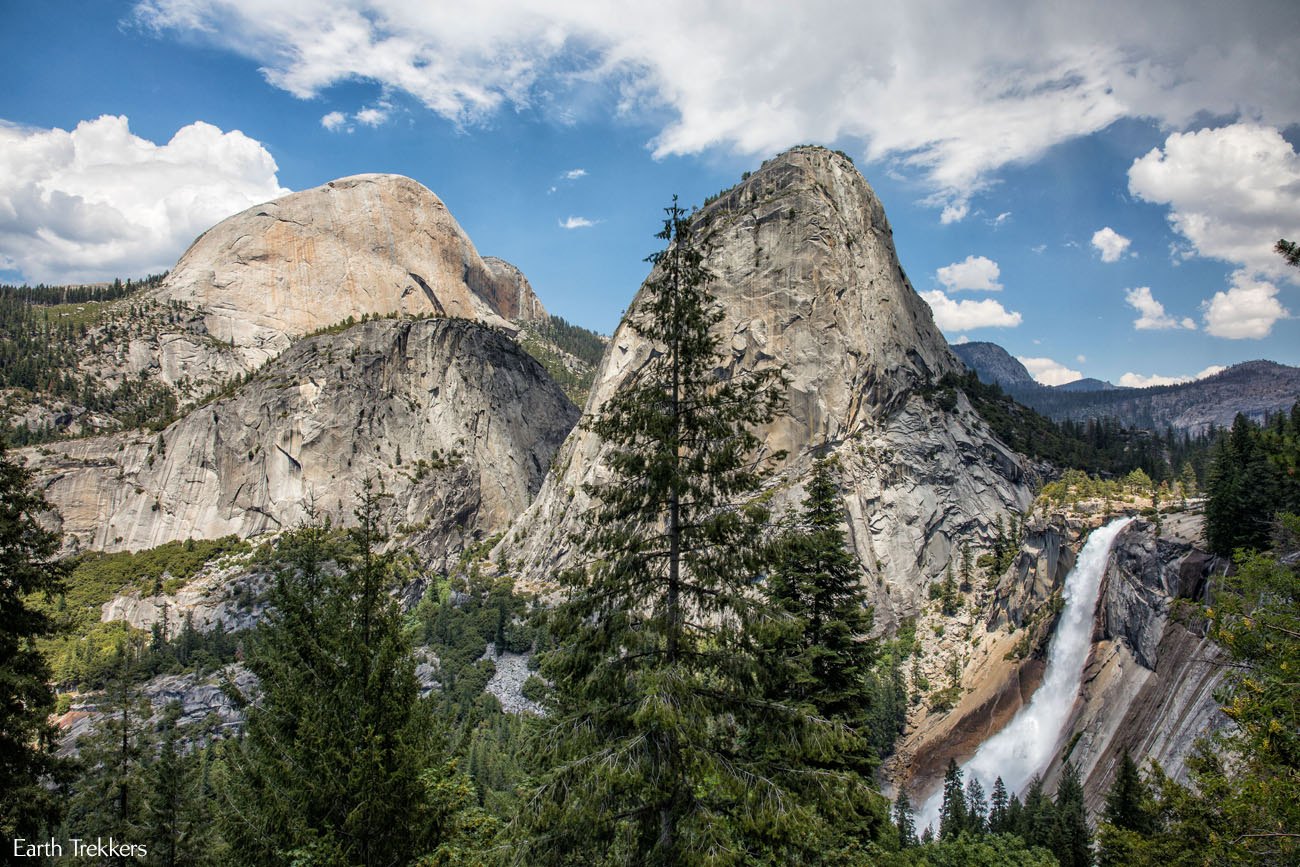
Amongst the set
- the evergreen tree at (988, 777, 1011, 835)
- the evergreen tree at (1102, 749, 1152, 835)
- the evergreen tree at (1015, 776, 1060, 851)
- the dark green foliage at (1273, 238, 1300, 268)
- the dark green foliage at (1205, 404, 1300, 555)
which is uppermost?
the dark green foliage at (1273, 238, 1300, 268)

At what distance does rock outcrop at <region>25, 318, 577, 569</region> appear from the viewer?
4104 inches

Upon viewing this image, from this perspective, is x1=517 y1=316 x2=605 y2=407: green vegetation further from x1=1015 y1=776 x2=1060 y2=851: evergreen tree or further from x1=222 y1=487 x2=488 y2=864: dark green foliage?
x1=222 y1=487 x2=488 y2=864: dark green foliage

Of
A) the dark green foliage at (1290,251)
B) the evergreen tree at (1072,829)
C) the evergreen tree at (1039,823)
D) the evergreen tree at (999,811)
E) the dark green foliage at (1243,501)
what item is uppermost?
the dark green foliage at (1290,251)

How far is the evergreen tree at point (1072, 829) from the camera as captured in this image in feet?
103

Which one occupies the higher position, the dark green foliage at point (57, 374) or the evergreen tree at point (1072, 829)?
the dark green foliage at point (57, 374)

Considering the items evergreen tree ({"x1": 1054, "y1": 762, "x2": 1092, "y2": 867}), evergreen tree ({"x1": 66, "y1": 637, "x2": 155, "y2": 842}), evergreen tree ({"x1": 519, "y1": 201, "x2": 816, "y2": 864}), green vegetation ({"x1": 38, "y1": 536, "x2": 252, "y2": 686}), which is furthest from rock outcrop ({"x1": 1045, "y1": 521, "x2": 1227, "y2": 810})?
green vegetation ({"x1": 38, "y1": 536, "x2": 252, "y2": 686})

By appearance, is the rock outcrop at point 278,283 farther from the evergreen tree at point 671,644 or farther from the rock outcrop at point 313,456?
the evergreen tree at point 671,644

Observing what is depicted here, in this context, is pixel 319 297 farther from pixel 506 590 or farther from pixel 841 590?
pixel 841 590

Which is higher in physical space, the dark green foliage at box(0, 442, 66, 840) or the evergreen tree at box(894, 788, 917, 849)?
the dark green foliage at box(0, 442, 66, 840)

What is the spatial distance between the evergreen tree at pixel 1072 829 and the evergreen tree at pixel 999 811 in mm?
4274

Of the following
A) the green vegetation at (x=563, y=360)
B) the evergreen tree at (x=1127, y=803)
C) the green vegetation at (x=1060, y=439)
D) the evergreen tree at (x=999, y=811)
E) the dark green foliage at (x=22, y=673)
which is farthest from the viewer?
the green vegetation at (x=563, y=360)

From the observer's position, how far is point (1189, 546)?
43969 mm

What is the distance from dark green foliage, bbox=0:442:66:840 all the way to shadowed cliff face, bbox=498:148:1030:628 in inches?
2768

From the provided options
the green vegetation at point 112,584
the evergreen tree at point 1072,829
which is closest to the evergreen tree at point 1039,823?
the evergreen tree at point 1072,829
